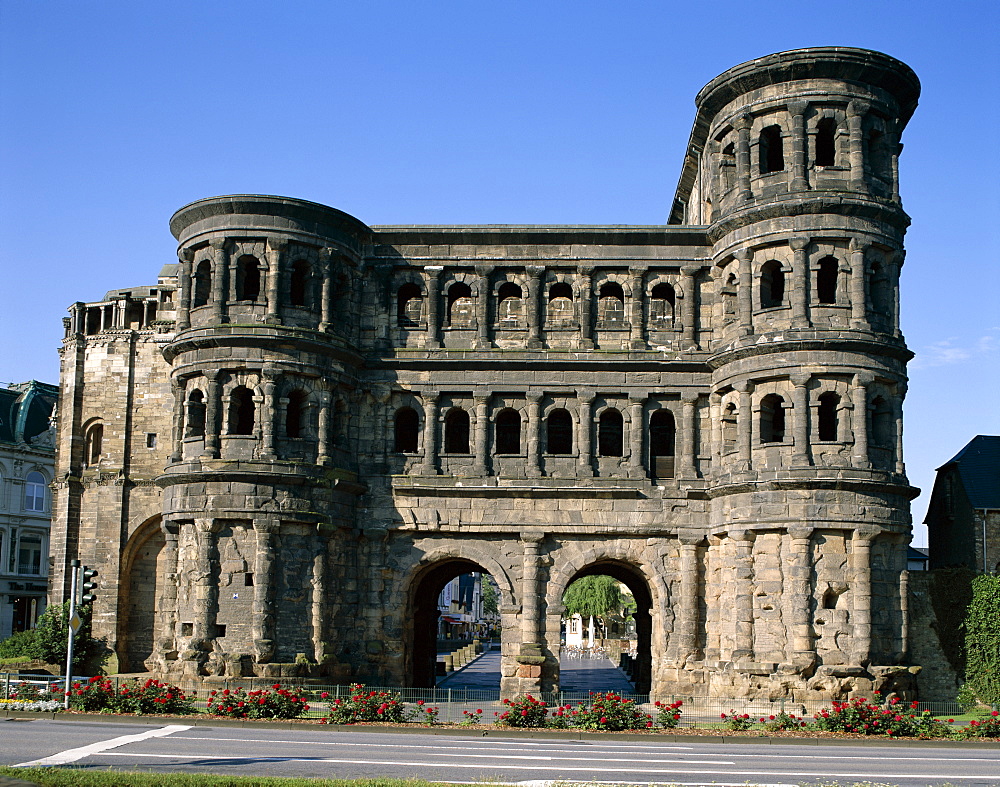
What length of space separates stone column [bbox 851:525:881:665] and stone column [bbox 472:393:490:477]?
12.1 metres

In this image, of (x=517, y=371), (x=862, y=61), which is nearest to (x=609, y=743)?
(x=517, y=371)

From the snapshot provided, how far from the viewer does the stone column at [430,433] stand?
38.1m

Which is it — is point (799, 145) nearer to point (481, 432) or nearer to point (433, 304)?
point (433, 304)

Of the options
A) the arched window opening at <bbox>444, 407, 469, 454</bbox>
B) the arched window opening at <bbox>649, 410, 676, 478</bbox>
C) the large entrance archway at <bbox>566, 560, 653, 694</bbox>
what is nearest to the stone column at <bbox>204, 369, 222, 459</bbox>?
the arched window opening at <bbox>444, 407, 469, 454</bbox>

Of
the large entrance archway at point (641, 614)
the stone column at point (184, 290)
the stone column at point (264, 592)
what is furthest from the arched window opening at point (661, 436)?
the stone column at point (184, 290)

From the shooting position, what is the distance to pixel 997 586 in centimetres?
3612

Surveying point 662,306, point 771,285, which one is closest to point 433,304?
point 662,306

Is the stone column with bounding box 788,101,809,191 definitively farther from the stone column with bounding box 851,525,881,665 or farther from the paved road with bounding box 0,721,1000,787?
the paved road with bounding box 0,721,1000,787

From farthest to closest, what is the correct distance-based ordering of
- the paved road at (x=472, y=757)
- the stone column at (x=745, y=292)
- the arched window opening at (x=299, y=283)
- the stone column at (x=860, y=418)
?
the arched window opening at (x=299, y=283), the stone column at (x=745, y=292), the stone column at (x=860, y=418), the paved road at (x=472, y=757)

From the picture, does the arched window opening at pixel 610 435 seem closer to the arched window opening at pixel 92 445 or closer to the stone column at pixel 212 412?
the stone column at pixel 212 412

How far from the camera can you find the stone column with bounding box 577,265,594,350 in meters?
38.4

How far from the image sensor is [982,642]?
35.8 metres

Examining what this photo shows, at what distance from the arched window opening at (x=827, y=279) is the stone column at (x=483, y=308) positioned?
1095cm

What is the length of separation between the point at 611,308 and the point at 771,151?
295 inches
